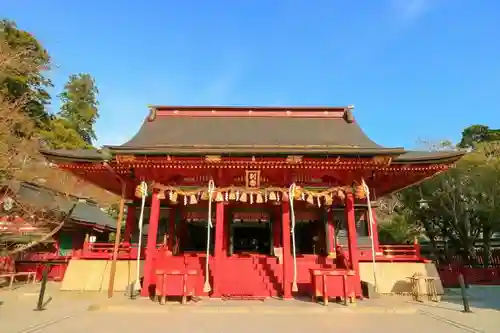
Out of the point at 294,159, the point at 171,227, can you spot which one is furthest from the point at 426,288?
the point at 171,227

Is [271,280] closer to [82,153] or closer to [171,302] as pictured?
[171,302]

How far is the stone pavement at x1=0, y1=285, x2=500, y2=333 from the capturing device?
6738mm

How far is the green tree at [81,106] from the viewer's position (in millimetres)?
49719

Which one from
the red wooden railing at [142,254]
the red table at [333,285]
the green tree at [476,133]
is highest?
the green tree at [476,133]

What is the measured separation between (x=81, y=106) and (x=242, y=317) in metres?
55.8

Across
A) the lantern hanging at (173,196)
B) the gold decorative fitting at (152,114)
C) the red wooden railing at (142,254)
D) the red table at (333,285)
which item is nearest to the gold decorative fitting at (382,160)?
the red table at (333,285)

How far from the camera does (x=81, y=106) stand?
51875 mm

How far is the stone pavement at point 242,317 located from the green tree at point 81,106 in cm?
4674

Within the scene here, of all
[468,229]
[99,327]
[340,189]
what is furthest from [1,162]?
[468,229]

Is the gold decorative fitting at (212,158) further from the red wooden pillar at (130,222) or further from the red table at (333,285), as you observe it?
the red wooden pillar at (130,222)

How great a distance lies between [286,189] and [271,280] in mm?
3641

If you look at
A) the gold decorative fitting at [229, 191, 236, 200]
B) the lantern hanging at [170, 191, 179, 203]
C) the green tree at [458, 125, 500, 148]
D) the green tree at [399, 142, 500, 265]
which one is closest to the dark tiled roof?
the lantern hanging at [170, 191, 179, 203]

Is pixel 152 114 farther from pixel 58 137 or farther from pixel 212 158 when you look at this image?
pixel 58 137

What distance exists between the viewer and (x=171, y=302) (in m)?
9.21
